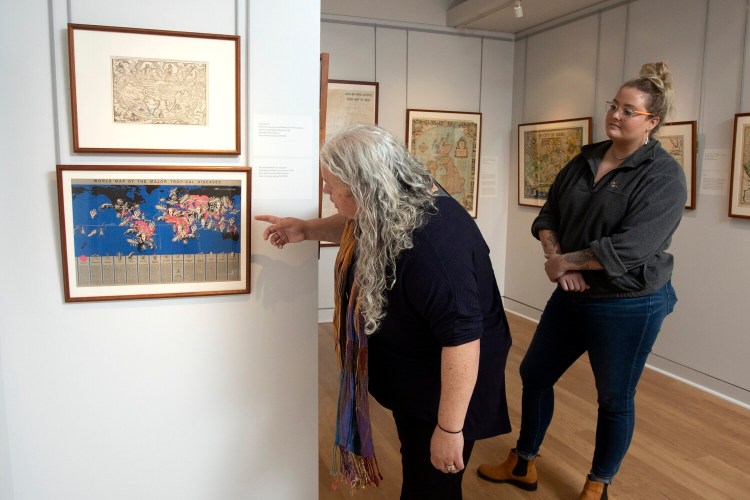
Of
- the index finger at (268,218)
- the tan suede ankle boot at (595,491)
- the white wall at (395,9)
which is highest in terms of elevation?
the white wall at (395,9)

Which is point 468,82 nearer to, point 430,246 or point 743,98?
point 743,98

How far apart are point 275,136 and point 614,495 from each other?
6.69 feet

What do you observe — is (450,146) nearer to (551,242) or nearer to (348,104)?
(348,104)

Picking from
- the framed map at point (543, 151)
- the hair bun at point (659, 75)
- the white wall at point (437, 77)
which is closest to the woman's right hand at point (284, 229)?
the hair bun at point (659, 75)

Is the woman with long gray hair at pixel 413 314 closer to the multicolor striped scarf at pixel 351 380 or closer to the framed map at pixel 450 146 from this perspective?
the multicolor striped scarf at pixel 351 380

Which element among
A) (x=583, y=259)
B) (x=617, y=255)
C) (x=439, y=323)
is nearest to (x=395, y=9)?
(x=583, y=259)

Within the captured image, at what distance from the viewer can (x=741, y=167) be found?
348cm

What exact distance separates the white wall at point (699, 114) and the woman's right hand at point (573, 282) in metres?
1.84

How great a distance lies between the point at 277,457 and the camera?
211 cm

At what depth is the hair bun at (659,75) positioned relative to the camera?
7.26 ft

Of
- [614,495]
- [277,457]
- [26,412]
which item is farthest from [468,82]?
[26,412]

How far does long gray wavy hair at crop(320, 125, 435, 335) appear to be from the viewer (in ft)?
4.77

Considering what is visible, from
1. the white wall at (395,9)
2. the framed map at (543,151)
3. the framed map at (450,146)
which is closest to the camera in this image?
the framed map at (543,151)

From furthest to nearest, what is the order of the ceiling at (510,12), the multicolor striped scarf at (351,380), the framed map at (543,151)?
the framed map at (543,151), the ceiling at (510,12), the multicolor striped scarf at (351,380)
